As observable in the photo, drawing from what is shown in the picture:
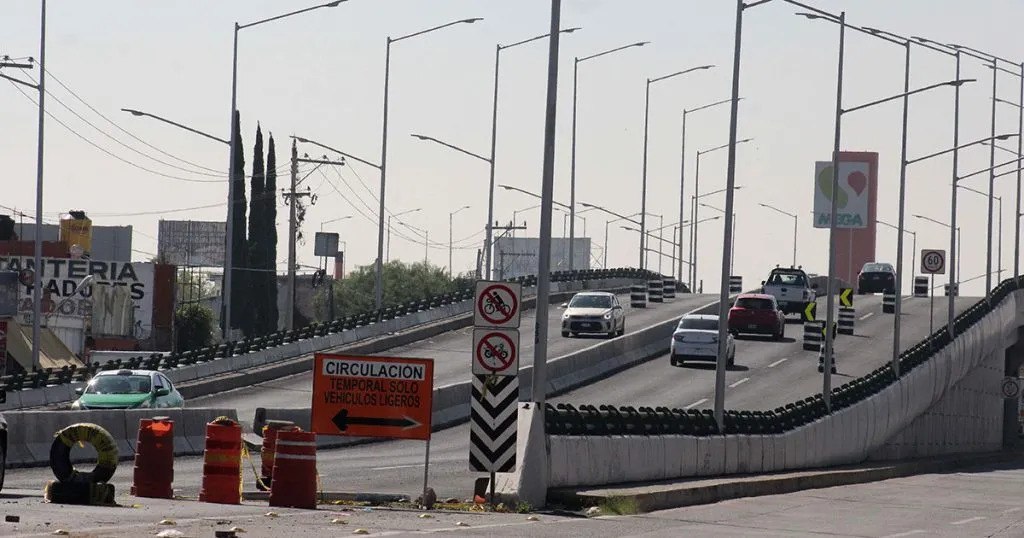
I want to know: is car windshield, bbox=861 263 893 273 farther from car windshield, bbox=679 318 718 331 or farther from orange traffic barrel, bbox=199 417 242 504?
orange traffic barrel, bbox=199 417 242 504

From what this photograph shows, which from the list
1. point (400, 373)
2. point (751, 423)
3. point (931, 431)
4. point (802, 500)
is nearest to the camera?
point (400, 373)

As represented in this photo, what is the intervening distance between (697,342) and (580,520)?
4023 cm

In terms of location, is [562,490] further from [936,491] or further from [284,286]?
[284,286]

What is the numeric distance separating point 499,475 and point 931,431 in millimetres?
44998

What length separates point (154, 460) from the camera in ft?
71.1

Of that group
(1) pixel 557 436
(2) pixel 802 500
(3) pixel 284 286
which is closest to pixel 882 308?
(2) pixel 802 500

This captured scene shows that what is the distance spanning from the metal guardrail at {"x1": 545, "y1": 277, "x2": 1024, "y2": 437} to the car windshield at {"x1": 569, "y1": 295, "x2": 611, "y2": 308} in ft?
38.7

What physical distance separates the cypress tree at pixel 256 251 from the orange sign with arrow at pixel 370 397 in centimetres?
8127

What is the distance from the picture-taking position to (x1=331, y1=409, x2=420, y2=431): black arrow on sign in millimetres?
22625

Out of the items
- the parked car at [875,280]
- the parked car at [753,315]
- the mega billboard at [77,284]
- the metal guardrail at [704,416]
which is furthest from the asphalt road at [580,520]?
the parked car at [875,280]

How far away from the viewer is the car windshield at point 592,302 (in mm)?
67438

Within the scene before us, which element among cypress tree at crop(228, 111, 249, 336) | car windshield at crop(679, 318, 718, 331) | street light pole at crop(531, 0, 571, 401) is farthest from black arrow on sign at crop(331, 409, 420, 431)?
cypress tree at crop(228, 111, 249, 336)

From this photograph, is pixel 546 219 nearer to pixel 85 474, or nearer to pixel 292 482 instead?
pixel 292 482

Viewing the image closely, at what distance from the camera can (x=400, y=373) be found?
22672 mm
